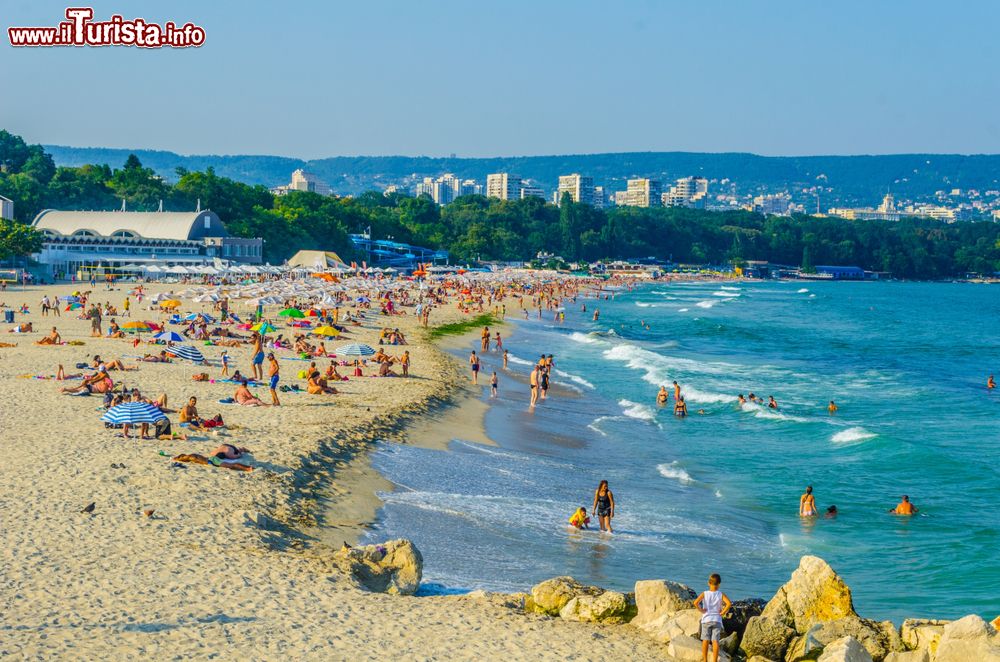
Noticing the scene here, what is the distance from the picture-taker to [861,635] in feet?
32.8

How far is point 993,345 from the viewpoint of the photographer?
192 ft

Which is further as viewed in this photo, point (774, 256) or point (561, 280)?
point (774, 256)

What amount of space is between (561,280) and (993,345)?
56.7m

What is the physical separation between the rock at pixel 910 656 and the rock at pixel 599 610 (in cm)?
261

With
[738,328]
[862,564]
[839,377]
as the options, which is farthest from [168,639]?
[738,328]

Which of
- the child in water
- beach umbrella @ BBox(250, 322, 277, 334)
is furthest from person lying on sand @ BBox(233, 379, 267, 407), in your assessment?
beach umbrella @ BBox(250, 322, 277, 334)

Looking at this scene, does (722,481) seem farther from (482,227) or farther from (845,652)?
(482,227)

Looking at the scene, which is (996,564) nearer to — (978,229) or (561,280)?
(561,280)

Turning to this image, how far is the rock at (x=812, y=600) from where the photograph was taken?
10.4m

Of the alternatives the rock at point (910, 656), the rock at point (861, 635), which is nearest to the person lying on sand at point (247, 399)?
the rock at point (861, 635)

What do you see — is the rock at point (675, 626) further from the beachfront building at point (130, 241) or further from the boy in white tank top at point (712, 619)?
the beachfront building at point (130, 241)

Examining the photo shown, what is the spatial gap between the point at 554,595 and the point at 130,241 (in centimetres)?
7081

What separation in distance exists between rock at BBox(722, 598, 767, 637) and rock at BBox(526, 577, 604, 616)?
1.43 meters

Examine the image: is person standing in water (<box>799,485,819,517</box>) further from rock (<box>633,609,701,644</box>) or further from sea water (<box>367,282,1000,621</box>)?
rock (<box>633,609,701,644</box>)
